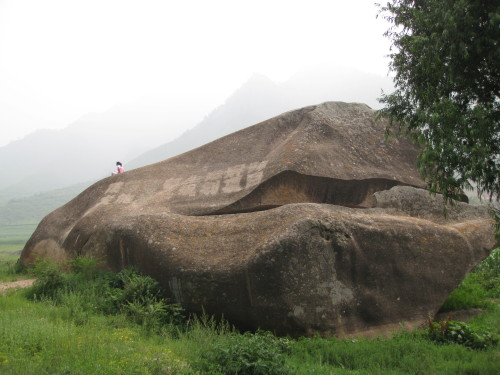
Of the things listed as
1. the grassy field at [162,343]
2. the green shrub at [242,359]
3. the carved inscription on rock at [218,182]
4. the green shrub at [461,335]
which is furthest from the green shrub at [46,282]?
the green shrub at [461,335]

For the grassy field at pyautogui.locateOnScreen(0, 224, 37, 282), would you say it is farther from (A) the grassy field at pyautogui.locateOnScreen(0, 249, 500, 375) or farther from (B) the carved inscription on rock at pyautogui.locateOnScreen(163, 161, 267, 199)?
(A) the grassy field at pyautogui.locateOnScreen(0, 249, 500, 375)

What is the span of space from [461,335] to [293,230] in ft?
12.1

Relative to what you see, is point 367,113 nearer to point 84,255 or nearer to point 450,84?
point 450,84

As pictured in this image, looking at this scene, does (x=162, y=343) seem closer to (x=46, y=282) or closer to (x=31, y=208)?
(x=46, y=282)

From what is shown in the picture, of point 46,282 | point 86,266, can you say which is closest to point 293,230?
point 86,266

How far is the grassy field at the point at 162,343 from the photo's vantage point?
6066 mm

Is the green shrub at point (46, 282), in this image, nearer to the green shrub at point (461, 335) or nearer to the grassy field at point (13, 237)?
the green shrub at point (461, 335)

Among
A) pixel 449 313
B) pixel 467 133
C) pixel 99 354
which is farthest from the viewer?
pixel 449 313

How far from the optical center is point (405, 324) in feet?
29.8

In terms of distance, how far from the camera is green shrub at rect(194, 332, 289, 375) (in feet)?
20.1

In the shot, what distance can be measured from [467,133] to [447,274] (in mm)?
3991

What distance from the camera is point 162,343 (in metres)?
7.79

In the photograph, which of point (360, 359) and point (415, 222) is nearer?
point (360, 359)

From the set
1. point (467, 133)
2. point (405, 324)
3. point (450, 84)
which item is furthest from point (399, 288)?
point (450, 84)
